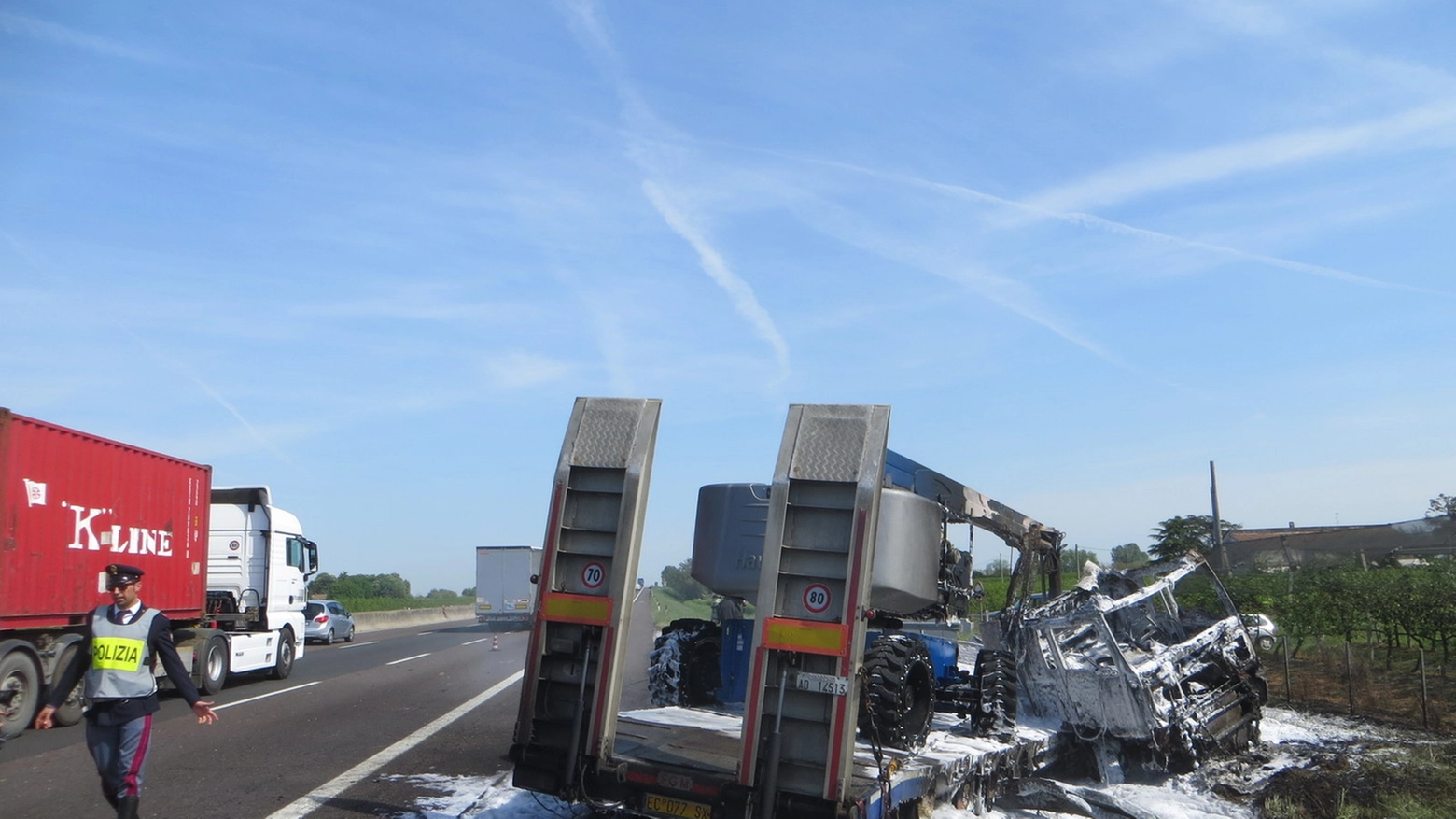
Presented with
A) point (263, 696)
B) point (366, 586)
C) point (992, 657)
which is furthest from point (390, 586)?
point (992, 657)

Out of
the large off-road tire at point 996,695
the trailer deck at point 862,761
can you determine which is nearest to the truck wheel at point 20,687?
the trailer deck at point 862,761

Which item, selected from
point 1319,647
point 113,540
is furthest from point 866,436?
point 1319,647

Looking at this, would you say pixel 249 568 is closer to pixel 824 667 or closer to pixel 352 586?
pixel 824 667

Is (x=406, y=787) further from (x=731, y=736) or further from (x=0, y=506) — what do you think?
(x=0, y=506)

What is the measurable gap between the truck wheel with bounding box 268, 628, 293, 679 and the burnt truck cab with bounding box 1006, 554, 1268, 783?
13.4 m

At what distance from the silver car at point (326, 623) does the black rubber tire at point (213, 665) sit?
1390 centimetres

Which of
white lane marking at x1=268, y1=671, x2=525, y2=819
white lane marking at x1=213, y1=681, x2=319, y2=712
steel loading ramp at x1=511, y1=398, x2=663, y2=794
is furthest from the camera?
white lane marking at x1=213, y1=681, x2=319, y2=712

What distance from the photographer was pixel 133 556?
1445 centimetres

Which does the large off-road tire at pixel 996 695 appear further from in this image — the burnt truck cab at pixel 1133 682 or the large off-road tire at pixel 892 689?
the large off-road tire at pixel 892 689

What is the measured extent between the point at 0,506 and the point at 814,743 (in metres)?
10.5

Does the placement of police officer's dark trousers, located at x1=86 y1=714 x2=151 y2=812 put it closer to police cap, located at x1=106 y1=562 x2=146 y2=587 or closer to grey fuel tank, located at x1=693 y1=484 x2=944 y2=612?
police cap, located at x1=106 y1=562 x2=146 y2=587

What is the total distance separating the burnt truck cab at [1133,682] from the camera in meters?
9.87

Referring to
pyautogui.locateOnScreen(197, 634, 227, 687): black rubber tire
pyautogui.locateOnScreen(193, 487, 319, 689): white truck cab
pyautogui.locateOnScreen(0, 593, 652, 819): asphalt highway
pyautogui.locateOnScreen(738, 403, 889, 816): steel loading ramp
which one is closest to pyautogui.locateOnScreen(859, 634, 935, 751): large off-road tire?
pyautogui.locateOnScreen(738, 403, 889, 816): steel loading ramp

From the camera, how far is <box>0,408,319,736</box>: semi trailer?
483 inches
